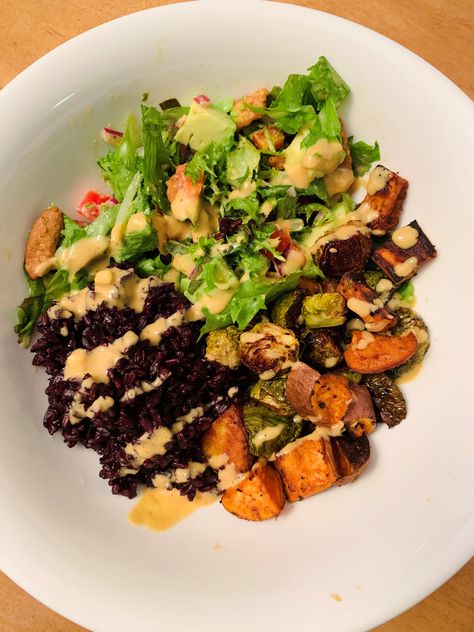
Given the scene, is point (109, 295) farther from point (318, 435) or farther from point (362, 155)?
point (362, 155)

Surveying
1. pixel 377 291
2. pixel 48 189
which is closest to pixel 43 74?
pixel 48 189

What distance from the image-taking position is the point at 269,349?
6.86 ft

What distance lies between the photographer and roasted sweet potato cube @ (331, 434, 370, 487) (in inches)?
80.1

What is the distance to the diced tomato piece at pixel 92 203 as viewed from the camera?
7.54ft

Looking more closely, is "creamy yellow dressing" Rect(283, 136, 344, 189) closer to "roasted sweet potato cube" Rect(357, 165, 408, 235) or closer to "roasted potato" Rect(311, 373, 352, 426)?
"roasted sweet potato cube" Rect(357, 165, 408, 235)

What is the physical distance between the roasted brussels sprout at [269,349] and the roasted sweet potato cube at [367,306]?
26 centimetres

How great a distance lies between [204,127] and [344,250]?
0.72m

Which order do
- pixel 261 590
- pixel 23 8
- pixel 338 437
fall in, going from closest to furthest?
pixel 261 590 < pixel 338 437 < pixel 23 8

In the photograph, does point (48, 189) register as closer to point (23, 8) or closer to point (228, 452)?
point (23, 8)

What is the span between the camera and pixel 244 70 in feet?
6.97

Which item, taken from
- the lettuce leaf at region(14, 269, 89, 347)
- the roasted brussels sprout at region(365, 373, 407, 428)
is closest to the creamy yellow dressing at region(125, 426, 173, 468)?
the lettuce leaf at region(14, 269, 89, 347)

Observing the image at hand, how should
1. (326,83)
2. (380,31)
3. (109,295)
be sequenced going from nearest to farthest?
(326,83)
(109,295)
(380,31)

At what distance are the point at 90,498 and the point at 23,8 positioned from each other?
214cm

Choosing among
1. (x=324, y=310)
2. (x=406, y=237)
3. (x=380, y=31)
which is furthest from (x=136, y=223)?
(x=380, y=31)
